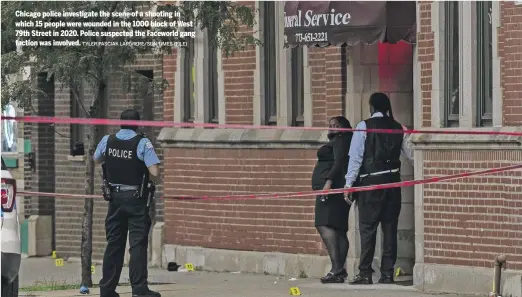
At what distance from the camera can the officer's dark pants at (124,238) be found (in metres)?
14.1

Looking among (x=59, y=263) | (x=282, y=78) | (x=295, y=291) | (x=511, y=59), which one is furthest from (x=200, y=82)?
(x=511, y=59)

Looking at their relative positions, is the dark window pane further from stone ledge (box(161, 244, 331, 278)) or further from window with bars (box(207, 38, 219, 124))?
stone ledge (box(161, 244, 331, 278))

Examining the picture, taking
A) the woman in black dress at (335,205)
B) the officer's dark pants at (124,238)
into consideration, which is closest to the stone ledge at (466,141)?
the woman in black dress at (335,205)

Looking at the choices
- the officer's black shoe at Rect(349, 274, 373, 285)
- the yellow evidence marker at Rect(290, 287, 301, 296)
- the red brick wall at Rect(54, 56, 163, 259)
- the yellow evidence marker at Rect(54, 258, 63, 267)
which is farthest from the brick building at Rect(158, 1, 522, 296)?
the yellow evidence marker at Rect(54, 258, 63, 267)

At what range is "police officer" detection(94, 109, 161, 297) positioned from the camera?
14.0 metres

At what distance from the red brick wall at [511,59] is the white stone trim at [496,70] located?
4 centimetres

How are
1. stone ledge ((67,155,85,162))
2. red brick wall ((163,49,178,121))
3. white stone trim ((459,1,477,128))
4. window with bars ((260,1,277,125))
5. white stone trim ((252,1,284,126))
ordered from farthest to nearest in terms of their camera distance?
stone ledge ((67,155,85,162)) < red brick wall ((163,49,178,121)) < window with bars ((260,1,277,125)) < white stone trim ((252,1,284,126)) < white stone trim ((459,1,477,128))

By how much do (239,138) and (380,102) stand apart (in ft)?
10.6

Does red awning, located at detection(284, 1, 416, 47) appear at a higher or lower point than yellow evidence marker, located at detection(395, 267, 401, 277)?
higher

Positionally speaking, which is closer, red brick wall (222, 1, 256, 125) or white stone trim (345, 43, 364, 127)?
white stone trim (345, 43, 364, 127)

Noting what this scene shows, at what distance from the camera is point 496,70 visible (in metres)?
14.4

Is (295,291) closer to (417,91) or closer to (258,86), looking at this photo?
(417,91)

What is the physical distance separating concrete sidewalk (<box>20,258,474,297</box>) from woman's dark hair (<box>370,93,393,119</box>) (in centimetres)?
177

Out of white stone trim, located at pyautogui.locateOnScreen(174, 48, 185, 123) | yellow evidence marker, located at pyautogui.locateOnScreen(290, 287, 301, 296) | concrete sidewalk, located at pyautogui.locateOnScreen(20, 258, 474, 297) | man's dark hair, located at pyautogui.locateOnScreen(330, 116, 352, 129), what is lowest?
concrete sidewalk, located at pyautogui.locateOnScreen(20, 258, 474, 297)
